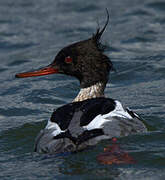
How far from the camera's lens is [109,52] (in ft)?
42.1

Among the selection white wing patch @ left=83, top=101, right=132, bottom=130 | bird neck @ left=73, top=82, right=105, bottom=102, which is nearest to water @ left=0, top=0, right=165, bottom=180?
white wing patch @ left=83, top=101, right=132, bottom=130

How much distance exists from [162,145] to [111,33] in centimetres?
689

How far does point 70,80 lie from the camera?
449 inches

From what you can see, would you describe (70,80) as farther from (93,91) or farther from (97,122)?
(97,122)

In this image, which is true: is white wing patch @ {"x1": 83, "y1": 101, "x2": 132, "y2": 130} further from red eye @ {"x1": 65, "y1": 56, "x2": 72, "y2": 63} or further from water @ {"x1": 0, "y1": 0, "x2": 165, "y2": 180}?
red eye @ {"x1": 65, "y1": 56, "x2": 72, "y2": 63}

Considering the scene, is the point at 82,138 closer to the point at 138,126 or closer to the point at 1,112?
the point at 138,126

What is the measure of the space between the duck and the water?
135mm

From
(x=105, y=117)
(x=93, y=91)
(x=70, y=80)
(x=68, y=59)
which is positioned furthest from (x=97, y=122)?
(x=70, y=80)

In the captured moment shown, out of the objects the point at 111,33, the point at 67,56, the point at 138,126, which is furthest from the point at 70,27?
the point at 138,126

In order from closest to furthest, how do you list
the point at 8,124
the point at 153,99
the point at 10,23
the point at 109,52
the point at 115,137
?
the point at 115,137
the point at 8,124
the point at 153,99
the point at 109,52
the point at 10,23

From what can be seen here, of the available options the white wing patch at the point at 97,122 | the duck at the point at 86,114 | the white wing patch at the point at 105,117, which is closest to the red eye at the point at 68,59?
the duck at the point at 86,114

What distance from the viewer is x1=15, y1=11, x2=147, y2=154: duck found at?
6.47m

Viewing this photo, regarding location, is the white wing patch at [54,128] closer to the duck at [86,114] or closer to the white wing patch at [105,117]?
the duck at [86,114]

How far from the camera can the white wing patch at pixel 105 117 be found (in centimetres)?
662
